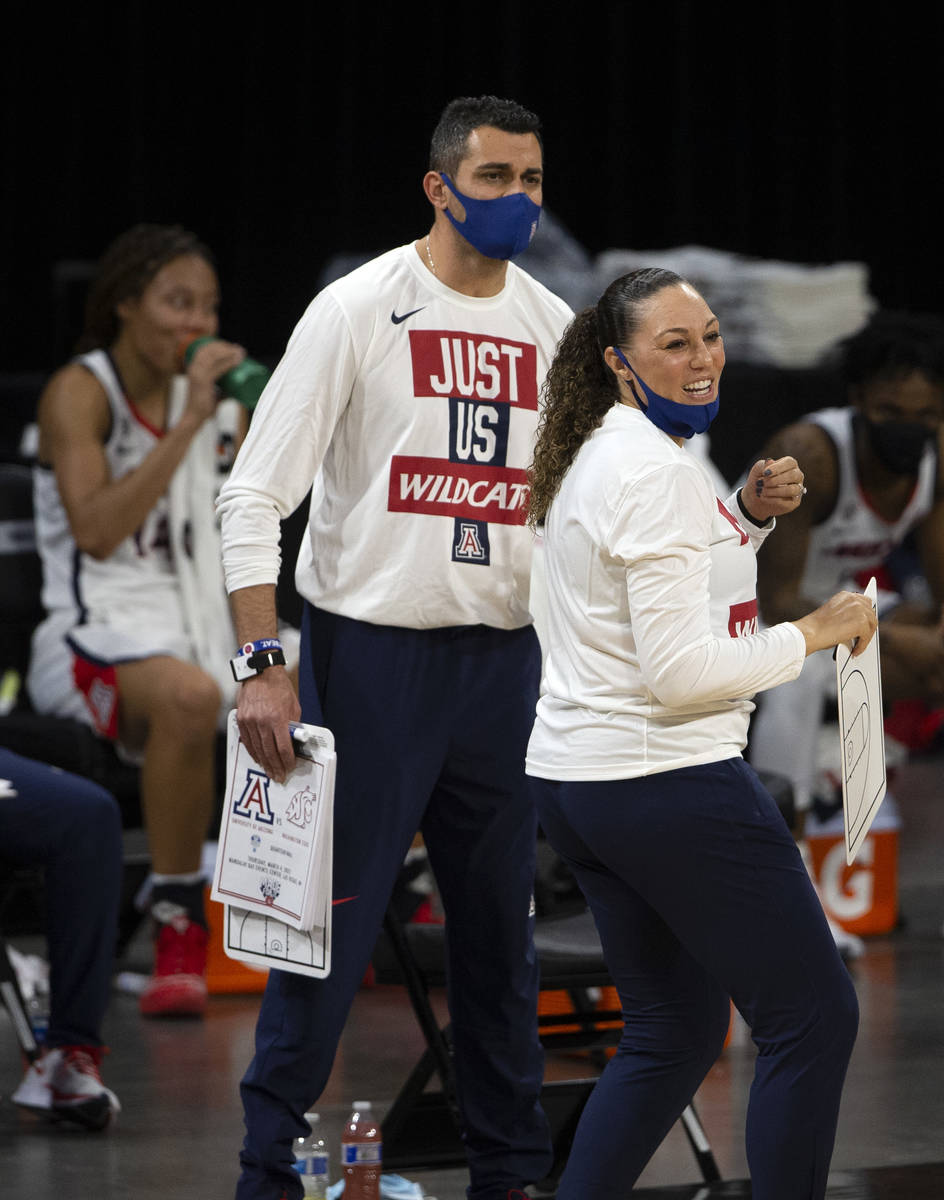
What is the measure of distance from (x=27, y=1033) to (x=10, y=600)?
162 cm

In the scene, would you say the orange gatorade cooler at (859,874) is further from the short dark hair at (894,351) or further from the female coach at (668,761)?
the female coach at (668,761)

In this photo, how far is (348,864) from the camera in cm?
273

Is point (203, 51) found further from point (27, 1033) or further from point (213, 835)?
point (27, 1033)

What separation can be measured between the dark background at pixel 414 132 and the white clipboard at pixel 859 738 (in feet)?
12.5

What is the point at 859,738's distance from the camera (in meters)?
2.54

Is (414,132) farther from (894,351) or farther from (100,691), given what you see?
(100,691)

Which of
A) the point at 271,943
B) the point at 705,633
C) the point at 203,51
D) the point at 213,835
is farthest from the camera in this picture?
the point at 203,51

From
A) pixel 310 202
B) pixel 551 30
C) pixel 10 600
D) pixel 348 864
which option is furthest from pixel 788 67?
pixel 348 864

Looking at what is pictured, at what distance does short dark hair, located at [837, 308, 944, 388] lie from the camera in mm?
5094

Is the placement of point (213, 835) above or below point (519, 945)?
below

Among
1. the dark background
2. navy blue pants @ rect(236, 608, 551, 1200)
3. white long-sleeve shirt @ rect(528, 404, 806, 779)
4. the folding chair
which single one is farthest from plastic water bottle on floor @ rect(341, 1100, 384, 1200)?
the dark background

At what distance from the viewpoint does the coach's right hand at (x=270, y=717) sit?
2660mm

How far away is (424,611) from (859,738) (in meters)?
0.63

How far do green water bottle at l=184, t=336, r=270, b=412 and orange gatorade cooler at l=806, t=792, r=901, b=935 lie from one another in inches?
72.1
